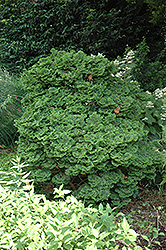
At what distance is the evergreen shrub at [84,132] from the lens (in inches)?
98.9

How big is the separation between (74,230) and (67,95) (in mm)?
1590

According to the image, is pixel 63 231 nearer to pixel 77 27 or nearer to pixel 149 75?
pixel 149 75

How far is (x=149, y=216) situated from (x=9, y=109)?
328 cm

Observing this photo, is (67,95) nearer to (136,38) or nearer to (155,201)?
(155,201)

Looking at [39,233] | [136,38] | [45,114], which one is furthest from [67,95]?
[136,38]

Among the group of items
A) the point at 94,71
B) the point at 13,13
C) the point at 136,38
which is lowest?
the point at 94,71

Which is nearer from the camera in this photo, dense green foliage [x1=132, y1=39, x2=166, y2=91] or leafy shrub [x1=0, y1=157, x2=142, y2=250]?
leafy shrub [x1=0, y1=157, x2=142, y2=250]

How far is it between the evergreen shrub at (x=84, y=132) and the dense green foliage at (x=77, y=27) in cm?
312

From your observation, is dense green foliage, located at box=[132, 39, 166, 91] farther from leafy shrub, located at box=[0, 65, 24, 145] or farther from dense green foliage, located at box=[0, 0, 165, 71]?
leafy shrub, located at box=[0, 65, 24, 145]

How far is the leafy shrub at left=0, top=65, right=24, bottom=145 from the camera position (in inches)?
177

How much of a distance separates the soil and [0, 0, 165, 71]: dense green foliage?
3970 millimetres

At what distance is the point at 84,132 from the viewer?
8.45ft

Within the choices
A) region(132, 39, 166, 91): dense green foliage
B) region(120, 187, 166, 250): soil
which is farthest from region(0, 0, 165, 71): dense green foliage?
region(120, 187, 166, 250): soil

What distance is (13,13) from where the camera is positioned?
23.0 feet
